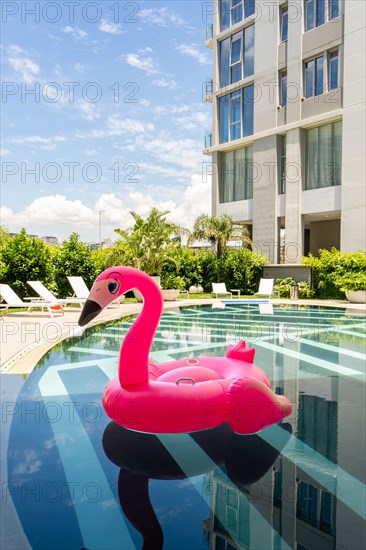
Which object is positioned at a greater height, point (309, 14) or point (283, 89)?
point (309, 14)

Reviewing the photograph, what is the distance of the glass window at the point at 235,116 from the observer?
2867cm

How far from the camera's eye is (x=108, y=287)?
4211 millimetres

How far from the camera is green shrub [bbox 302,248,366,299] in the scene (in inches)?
816

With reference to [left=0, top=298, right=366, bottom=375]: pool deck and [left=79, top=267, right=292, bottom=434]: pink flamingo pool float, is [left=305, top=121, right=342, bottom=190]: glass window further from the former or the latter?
[left=79, top=267, right=292, bottom=434]: pink flamingo pool float

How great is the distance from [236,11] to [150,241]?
60.5 feet

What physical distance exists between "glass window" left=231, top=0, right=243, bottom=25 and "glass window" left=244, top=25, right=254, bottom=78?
1.15m

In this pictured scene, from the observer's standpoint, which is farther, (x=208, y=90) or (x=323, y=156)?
(x=208, y=90)

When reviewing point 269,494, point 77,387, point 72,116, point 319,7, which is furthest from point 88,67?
point 319,7

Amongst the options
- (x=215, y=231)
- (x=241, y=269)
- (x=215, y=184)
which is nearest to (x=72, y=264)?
(x=215, y=231)

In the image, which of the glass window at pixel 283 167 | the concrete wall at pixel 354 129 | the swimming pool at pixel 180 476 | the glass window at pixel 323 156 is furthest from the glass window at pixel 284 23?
the swimming pool at pixel 180 476

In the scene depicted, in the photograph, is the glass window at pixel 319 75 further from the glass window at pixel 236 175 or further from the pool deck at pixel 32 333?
the pool deck at pixel 32 333

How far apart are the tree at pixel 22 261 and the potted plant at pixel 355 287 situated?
42.2ft

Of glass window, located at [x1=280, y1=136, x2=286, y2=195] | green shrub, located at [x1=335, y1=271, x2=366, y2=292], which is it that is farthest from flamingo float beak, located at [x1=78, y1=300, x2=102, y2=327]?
Answer: glass window, located at [x1=280, y1=136, x2=286, y2=195]

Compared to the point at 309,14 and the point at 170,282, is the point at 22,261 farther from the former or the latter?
the point at 309,14
